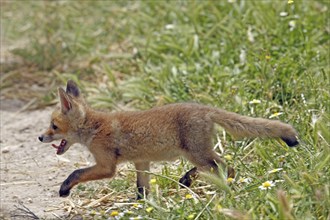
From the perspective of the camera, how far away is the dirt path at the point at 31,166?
5656 millimetres

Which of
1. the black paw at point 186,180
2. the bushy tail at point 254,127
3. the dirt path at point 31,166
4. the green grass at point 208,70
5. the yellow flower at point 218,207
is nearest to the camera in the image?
the yellow flower at point 218,207

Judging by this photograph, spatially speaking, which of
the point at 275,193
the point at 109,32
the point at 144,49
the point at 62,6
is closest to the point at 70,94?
the point at 275,193

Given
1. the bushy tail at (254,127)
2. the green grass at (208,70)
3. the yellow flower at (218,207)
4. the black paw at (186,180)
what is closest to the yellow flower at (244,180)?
the green grass at (208,70)

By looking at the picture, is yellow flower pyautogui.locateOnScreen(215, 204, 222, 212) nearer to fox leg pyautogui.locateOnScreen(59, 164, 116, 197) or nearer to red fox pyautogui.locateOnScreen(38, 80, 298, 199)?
red fox pyautogui.locateOnScreen(38, 80, 298, 199)

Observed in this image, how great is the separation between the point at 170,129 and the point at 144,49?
9.97ft

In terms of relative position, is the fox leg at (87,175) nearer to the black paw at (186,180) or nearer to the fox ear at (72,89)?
the black paw at (186,180)

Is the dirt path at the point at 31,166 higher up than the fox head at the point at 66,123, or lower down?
lower down

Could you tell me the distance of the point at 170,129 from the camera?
17.6 feet

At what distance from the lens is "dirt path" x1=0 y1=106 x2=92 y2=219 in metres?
5.66

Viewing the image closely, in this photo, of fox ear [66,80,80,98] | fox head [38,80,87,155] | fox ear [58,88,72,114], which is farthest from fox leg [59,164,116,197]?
fox ear [66,80,80,98]

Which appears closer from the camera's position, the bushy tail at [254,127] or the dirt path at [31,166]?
the bushy tail at [254,127]

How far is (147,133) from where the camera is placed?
214 inches

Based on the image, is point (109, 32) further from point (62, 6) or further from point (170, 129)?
point (170, 129)

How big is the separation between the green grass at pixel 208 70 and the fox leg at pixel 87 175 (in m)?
0.20
